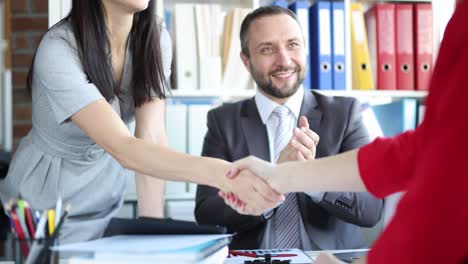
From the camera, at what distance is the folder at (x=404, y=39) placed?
8.26 feet

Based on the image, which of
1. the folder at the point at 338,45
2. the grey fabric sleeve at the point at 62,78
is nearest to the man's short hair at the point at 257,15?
the folder at the point at 338,45

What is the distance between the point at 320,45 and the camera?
2443mm

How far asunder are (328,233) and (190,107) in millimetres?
939

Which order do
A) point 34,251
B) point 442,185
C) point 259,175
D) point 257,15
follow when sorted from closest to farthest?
point 442,185
point 34,251
point 259,175
point 257,15

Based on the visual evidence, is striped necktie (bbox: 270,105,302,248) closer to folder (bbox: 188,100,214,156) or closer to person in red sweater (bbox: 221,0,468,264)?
folder (bbox: 188,100,214,156)

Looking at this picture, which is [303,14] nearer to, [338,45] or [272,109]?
[338,45]

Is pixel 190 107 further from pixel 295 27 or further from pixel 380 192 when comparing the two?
pixel 380 192

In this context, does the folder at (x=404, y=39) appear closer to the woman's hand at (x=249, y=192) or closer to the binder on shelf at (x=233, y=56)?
the binder on shelf at (x=233, y=56)

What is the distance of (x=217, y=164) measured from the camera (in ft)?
4.07

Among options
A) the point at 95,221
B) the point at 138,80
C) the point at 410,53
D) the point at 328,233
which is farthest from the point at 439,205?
the point at 410,53

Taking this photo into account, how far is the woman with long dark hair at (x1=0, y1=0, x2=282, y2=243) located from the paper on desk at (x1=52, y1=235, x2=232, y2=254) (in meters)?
0.31

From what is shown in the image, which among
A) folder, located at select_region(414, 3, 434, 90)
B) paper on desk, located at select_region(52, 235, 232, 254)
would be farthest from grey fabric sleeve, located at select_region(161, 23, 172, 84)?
folder, located at select_region(414, 3, 434, 90)

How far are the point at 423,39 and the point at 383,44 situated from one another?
0.60 feet

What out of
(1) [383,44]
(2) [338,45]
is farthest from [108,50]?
(1) [383,44]
